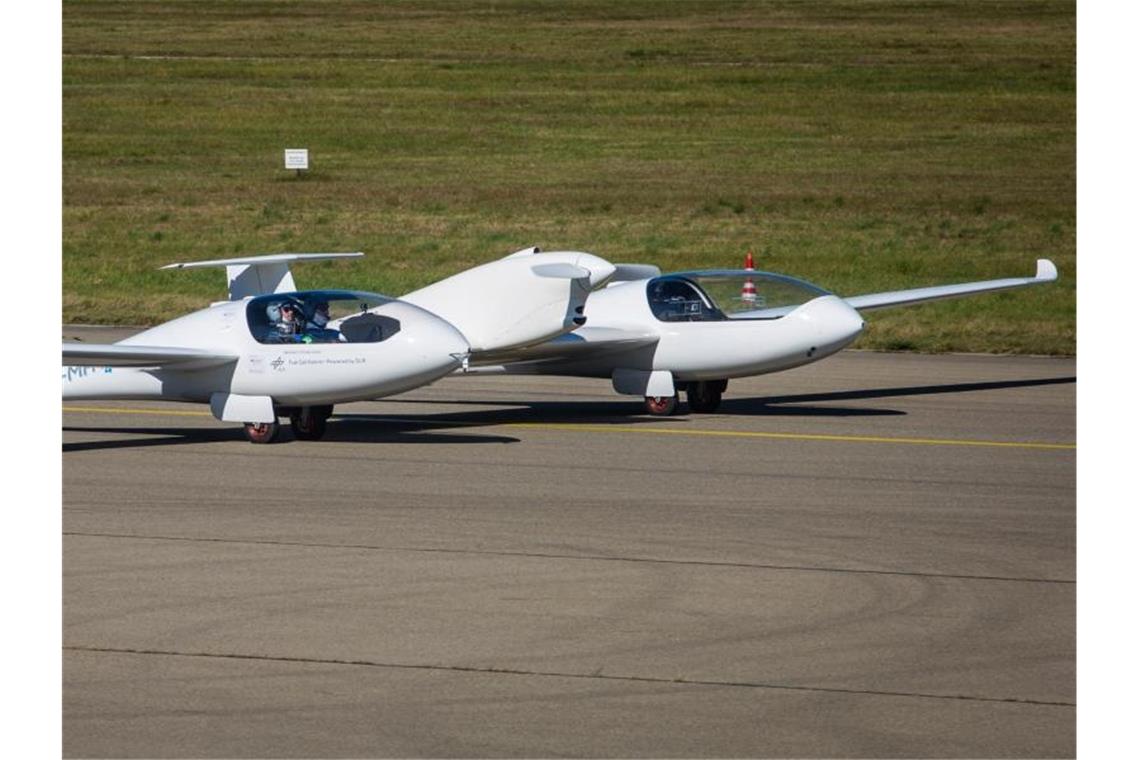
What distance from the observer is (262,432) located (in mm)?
18859

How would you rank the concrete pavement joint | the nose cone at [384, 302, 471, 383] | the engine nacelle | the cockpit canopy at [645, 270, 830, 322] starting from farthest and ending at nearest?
the cockpit canopy at [645, 270, 830, 322], the engine nacelle, the nose cone at [384, 302, 471, 383], the concrete pavement joint

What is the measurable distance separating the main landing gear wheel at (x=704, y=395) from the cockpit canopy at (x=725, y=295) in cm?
97

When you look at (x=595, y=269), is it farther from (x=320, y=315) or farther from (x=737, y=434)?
(x=320, y=315)

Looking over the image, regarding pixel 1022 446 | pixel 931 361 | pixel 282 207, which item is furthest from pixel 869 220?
pixel 1022 446

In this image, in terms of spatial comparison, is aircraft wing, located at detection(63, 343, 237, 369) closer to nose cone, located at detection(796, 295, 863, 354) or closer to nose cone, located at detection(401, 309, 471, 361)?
nose cone, located at detection(401, 309, 471, 361)

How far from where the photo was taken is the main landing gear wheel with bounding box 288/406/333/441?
762 inches

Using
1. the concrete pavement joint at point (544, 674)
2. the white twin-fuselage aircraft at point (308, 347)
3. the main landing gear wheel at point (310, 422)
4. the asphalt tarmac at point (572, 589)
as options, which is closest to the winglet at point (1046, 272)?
the asphalt tarmac at point (572, 589)

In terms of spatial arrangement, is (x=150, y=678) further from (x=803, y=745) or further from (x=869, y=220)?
(x=869, y=220)

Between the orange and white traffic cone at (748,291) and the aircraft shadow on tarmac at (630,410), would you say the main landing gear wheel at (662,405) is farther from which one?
the orange and white traffic cone at (748,291)

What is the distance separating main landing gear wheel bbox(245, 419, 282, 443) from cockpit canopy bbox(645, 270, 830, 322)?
4.86 metres

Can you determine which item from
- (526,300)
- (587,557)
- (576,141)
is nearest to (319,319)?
(526,300)

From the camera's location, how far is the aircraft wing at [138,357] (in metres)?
17.9

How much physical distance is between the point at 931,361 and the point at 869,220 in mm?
20702

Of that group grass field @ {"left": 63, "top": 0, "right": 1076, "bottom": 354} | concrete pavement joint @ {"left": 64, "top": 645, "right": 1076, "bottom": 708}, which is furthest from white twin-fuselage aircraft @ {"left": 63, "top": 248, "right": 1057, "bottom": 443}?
grass field @ {"left": 63, "top": 0, "right": 1076, "bottom": 354}
